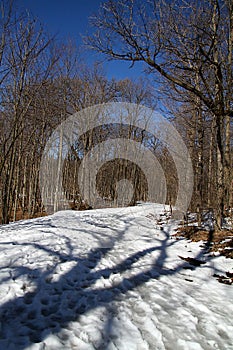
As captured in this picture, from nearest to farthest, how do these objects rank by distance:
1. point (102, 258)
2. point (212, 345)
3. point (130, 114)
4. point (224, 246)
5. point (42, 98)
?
1. point (212, 345)
2. point (102, 258)
3. point (224, 246)
4. point (42, 98)
5. point (130, 114)

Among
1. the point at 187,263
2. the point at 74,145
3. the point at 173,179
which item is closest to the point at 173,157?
the point at 173,179

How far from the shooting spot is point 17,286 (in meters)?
3.06

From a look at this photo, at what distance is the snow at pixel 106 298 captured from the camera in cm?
235

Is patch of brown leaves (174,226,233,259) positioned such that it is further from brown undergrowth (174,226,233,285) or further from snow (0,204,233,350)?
snow (0,204,233,350)

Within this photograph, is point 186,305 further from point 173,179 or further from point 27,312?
point 173,179

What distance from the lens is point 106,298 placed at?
3158mm

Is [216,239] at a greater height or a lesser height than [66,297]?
greater

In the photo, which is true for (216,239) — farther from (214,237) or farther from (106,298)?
(106,298)

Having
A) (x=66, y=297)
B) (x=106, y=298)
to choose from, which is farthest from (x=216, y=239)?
(x=66, y=297)

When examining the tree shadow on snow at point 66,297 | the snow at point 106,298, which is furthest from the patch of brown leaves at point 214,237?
the tree shadow on snow at point 66,297

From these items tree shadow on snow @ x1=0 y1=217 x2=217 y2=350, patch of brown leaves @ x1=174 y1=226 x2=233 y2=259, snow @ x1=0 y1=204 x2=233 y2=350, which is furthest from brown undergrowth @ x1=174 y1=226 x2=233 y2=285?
tree shadow on snow @ x1=0 y1=217 x2=217 y2=350

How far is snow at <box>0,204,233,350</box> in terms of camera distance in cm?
235

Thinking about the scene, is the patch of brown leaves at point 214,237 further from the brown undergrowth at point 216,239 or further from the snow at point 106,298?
the snow at point 106,298

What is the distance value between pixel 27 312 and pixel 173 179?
888 cm
